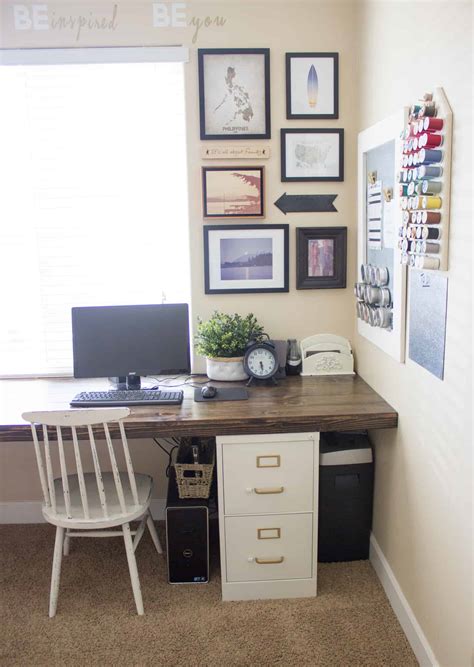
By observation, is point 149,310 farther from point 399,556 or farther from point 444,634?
point 444,634

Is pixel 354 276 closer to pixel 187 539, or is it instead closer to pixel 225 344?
pixel 225 344

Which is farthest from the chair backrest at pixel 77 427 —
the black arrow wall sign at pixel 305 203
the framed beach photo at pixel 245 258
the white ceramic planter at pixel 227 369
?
the black arrow wall sign at pixel 305 203

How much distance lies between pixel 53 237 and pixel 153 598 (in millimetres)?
1717

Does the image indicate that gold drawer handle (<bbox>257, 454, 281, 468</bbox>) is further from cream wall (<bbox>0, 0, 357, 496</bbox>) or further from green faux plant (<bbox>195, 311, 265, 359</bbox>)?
cream wall (<bbox>0, 0, 357, 496</bbox>)

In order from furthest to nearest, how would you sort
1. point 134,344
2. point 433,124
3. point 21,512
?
point 21,512 → point 134,344 → point 433,124

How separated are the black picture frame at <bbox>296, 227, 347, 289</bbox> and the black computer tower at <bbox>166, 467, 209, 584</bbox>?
1.14 meters

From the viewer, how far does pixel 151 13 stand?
2594 mm

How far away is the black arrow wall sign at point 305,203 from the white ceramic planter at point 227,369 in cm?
75

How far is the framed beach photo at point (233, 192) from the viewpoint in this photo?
271cm

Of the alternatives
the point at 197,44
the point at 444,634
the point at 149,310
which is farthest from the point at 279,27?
the point at 444,634

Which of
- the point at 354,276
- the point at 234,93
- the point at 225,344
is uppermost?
the point at 234,93

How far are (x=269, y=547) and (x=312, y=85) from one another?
6.65ft

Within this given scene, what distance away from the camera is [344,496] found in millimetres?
2457

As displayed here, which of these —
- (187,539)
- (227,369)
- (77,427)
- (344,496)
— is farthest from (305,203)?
(187,539)
